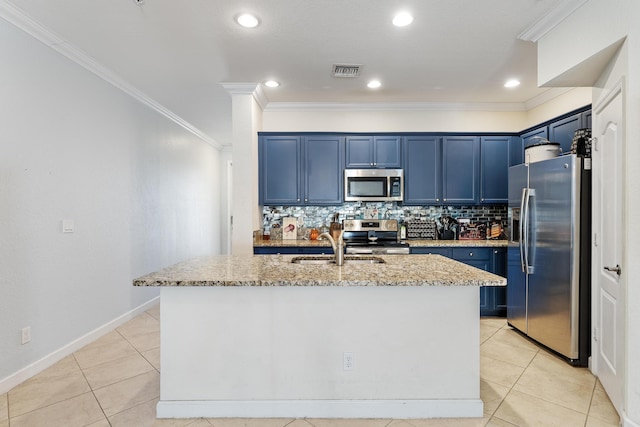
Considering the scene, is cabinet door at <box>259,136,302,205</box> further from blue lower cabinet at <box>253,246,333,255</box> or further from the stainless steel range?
the stainless steel range

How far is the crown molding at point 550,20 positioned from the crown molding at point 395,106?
5.61 feet

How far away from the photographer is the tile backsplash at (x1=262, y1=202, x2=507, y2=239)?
452cm

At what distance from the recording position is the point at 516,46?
9.50 feet

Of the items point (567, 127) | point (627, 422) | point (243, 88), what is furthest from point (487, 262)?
point (243, 88)

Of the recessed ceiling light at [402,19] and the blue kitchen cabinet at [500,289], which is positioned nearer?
the recessed ceiling light at [402,19]

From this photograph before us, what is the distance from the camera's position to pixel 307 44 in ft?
9.45

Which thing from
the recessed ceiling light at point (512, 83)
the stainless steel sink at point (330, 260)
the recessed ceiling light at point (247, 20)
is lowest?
the stainless steel sink at point (330, 260)

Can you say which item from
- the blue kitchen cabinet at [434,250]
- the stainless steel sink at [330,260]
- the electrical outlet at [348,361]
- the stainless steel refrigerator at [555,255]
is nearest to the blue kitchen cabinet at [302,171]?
the blue kitchen cabinet at [434,250]

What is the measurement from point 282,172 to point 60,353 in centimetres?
285

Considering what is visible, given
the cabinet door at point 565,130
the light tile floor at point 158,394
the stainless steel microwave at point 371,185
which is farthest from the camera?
the stainless steel microwave at point 371,185

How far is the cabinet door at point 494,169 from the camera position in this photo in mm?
4320

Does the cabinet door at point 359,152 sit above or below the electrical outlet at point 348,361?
above

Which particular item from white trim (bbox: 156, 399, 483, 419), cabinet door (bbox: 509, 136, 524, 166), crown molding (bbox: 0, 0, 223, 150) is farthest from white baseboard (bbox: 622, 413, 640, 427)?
crown molding (bbox: 0, 0, 223, 150)

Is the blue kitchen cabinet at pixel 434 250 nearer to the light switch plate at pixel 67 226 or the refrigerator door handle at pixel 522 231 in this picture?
the refrigerator door handle at pixel 522 231
